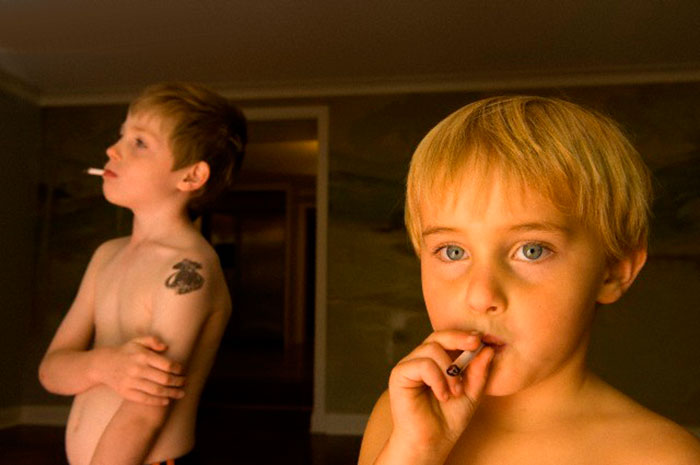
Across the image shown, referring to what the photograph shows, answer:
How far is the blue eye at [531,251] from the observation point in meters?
0.65

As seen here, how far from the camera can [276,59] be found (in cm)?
406

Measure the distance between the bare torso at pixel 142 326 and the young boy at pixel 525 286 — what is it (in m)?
0.56

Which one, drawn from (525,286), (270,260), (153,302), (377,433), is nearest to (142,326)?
(153,302)

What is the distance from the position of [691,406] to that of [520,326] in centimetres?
410

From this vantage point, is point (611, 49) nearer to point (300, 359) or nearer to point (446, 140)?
point (446, 140)

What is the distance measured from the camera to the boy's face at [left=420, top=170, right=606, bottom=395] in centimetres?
64

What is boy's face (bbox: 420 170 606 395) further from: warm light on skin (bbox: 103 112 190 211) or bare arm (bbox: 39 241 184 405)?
warm light on skin (bbox: 103 112 190 211)

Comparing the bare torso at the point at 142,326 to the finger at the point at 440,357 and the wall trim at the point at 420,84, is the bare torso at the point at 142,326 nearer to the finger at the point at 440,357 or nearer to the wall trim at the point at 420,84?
the finger at the point at 440,357

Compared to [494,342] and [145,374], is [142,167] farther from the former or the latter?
[494,342]

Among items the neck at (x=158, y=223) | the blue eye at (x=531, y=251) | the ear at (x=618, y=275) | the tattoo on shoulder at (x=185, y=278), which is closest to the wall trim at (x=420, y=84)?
the neck at (x=158, y=223)

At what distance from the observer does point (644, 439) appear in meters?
0.66

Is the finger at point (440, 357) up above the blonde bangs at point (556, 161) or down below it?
below

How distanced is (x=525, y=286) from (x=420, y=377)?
0.15 m

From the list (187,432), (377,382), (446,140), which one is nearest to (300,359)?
(377,382)
